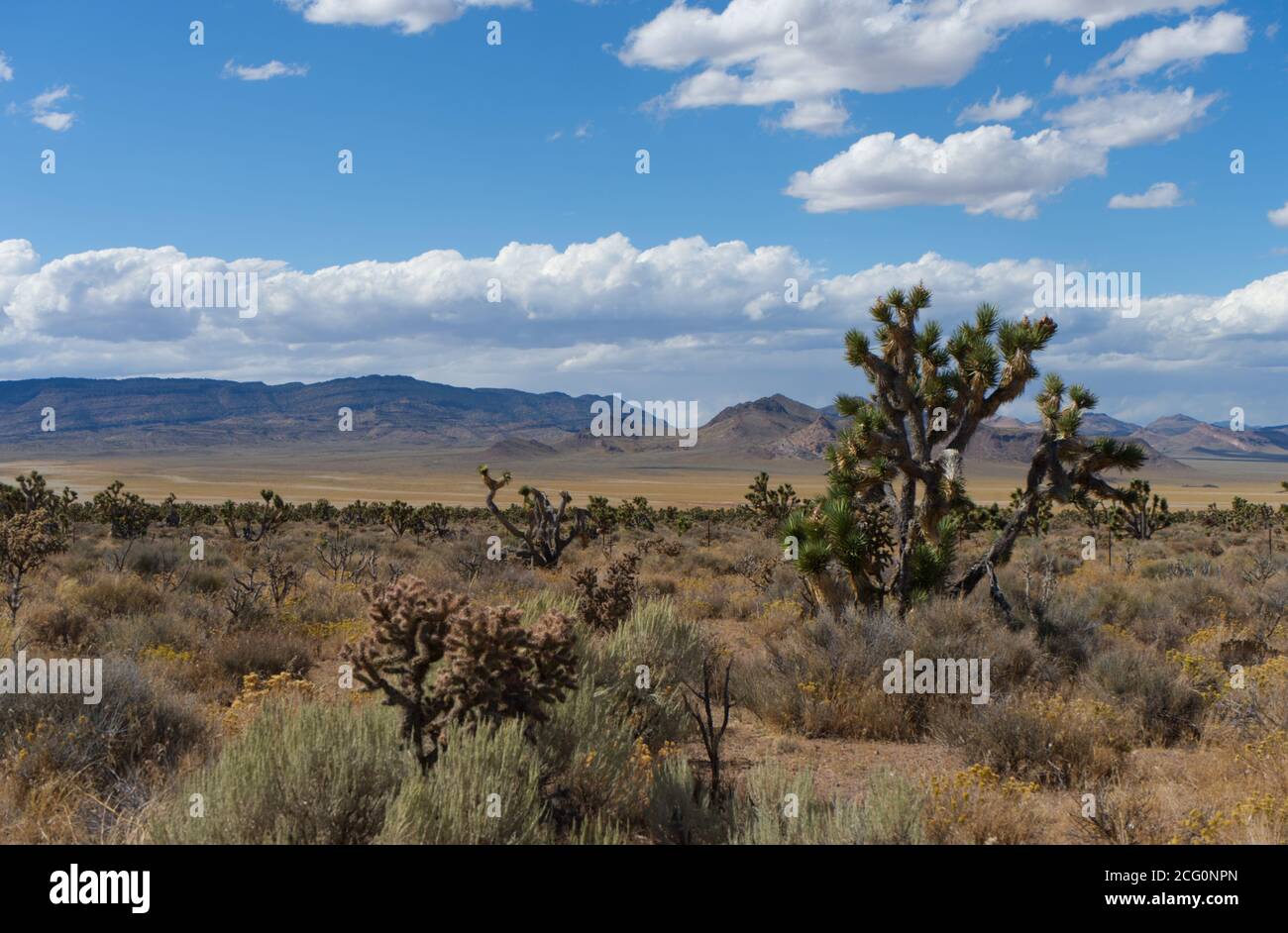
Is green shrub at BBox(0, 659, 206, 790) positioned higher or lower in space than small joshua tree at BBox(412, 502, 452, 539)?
higher

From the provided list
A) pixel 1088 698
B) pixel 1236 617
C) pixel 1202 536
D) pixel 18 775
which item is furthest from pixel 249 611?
pixel 1202 536

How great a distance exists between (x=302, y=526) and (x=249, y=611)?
33087 millimetres

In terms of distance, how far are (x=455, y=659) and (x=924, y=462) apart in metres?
9.18

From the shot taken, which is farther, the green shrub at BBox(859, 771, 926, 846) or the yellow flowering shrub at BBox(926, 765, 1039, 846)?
the yellow flowering shrub at BBox(926, 765, 1039, 846)

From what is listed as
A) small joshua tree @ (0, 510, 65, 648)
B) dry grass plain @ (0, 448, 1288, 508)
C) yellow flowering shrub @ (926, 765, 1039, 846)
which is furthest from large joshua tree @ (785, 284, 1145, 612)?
dry grass plain @ (0, 448, 1288, 508)

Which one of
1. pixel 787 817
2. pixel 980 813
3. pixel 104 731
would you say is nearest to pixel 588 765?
pixel 787 817

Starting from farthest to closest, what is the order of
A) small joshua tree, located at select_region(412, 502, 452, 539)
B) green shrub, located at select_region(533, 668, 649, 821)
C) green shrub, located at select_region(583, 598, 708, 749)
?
small joshua tree, located at select_region(412, 502, 452, 539) < green shrub, located at select_region(583, 598, 708, 749) < green shrub, located at select_region(533, 668, 649, 821)

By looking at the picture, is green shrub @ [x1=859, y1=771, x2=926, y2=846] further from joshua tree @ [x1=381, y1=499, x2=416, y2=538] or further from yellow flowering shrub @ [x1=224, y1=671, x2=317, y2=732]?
joshua tree @ [x1=381, y1=499, x2=416, y2=538]

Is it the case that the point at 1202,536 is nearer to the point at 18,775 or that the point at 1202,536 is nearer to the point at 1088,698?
the point at 1088,698

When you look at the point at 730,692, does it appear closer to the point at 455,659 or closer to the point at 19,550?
the point at 455,659

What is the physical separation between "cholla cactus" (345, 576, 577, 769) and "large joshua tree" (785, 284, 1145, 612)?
7272 mm

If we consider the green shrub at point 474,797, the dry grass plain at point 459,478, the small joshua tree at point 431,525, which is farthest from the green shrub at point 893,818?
the dry grass plain at point 459,478

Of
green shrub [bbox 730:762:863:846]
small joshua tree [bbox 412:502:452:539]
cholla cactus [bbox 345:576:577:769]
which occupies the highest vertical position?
cholla cactus [bbox 345:576:577:769]

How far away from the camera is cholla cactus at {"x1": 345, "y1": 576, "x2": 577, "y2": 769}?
5.32m
